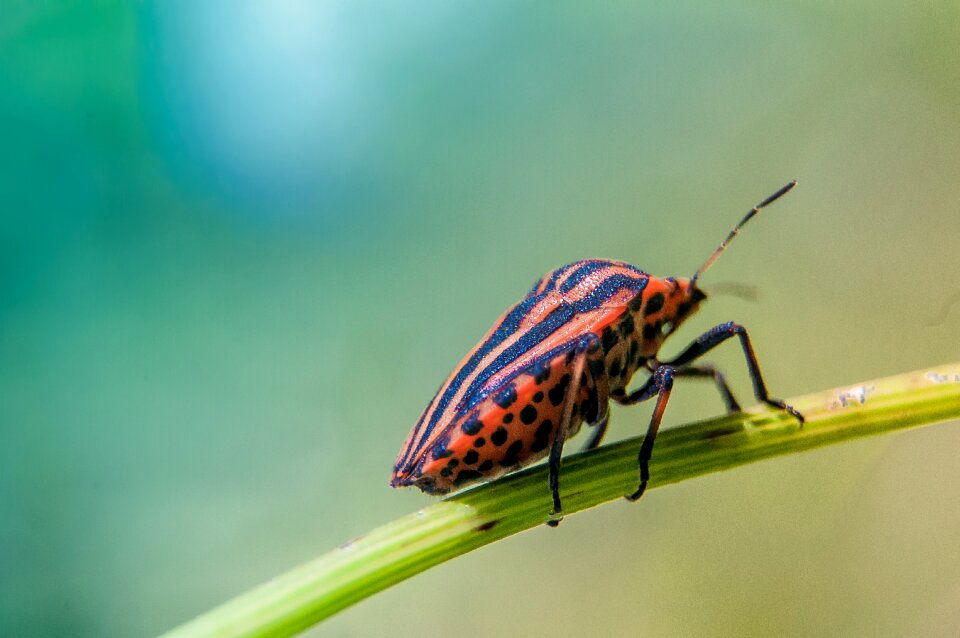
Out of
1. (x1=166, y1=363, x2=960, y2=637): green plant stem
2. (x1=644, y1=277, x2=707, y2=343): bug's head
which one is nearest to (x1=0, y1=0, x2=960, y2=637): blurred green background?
(x1=644, y1=277, x2=707, y2=343): bug's head

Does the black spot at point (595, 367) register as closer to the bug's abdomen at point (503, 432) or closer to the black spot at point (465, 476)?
the bug's abdomen at point (503, 432)

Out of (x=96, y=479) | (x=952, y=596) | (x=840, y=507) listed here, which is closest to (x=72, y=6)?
(x=96, y=479)

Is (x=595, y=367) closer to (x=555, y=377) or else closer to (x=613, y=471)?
(x=555, y=377)

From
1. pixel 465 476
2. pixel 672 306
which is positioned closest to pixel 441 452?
pixel 465 476

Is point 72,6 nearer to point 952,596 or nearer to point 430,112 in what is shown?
point 430,112

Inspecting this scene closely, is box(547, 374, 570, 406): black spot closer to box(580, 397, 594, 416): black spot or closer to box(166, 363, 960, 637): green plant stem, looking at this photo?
box(580, 397, 594, 416): black spot

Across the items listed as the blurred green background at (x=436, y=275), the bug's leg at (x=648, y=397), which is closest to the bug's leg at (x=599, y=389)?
the bug's leg at (x=648, y=397)
